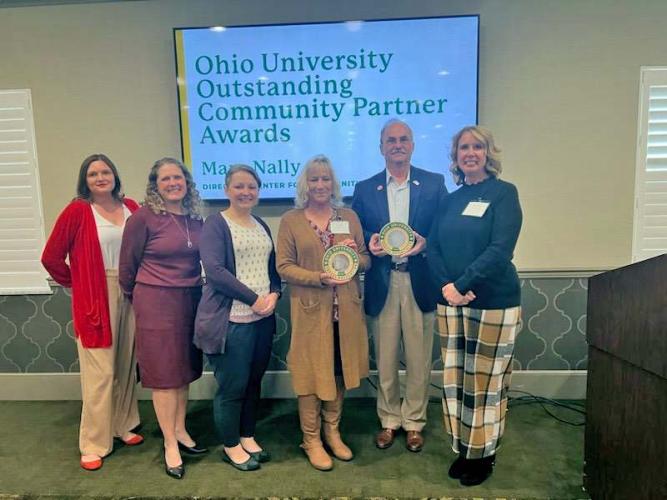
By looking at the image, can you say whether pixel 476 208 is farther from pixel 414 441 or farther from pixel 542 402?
pixel 542 402

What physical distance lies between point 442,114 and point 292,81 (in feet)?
3.00

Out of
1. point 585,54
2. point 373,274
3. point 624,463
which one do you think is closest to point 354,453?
point 373,274

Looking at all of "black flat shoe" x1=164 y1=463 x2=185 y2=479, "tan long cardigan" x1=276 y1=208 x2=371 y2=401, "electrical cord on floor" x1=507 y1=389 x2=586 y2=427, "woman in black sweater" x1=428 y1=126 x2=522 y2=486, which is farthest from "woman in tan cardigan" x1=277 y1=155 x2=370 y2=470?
"electrical cord on floor" x1=507 y1=389 x2=586 y2=427

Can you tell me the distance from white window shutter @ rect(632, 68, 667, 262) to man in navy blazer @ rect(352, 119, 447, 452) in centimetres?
138

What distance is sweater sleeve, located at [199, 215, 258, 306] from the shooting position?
206cm

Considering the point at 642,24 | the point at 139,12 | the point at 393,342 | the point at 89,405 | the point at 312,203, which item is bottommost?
the point at 89,405

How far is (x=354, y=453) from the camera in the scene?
237cm

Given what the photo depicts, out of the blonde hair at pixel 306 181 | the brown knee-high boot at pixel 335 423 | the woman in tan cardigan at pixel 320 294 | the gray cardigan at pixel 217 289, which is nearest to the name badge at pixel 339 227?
the woman in tan cardigan at pixel 320 294

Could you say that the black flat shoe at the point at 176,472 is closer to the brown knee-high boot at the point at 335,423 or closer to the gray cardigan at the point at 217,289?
the gray cardigan at the point at 217,289

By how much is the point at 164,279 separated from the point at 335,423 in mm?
1082

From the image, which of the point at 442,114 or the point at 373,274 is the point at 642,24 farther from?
the point at 373,274

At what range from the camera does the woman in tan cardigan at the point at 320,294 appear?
2148 millimetres

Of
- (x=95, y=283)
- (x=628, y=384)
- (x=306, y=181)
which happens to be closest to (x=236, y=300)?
(x=306, y=181)

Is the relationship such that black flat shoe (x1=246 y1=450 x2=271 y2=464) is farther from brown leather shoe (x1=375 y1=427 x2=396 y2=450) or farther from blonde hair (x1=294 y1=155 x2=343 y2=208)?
blonde hair (x1=294 y1=155 x2=343 y2=208)
